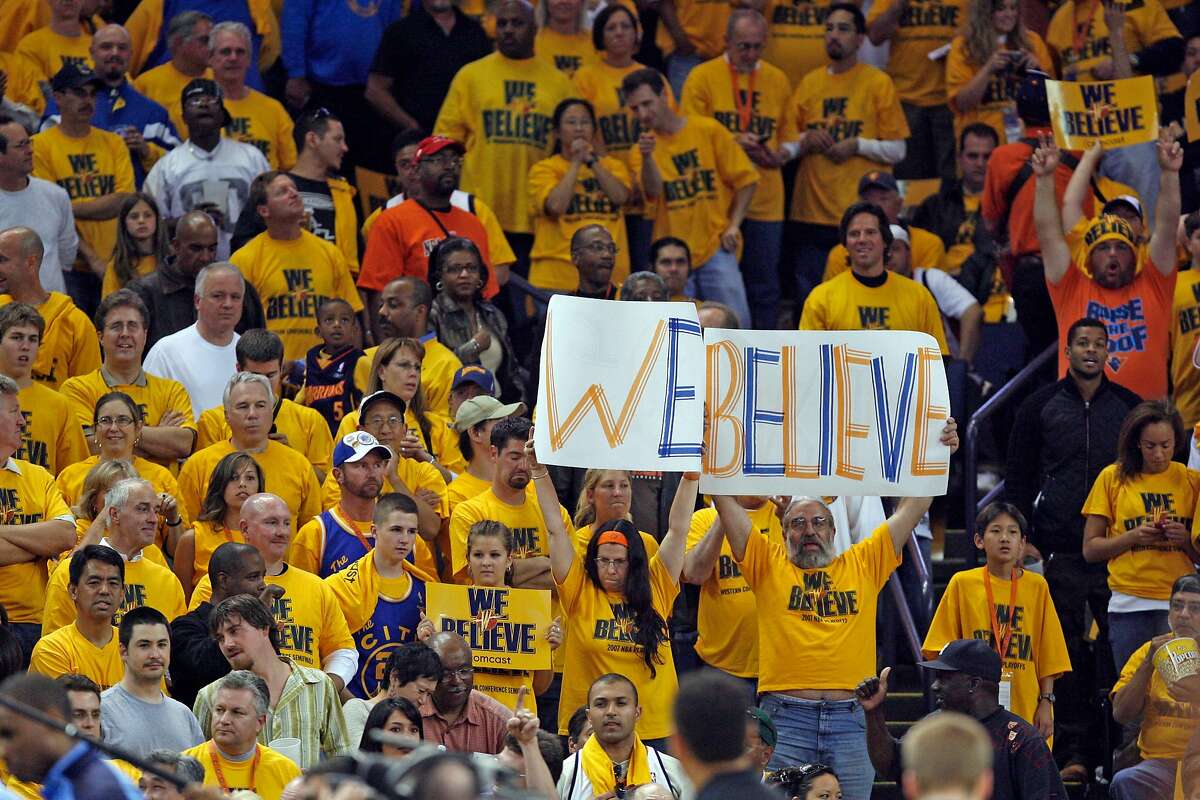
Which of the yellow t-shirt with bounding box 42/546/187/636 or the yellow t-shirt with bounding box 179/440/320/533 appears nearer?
the yellow t-shirt with bounding box 42/546/187/636

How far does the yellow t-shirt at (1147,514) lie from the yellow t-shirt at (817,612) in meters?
1.73

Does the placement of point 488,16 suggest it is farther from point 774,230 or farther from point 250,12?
point 774,230

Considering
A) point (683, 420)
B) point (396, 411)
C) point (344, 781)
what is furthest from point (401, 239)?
point (344, 781)

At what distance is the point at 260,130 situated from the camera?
537 inches

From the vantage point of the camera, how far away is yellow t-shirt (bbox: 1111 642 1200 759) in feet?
32.7

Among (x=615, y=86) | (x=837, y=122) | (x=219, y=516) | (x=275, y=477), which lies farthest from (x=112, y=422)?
(x=837, y=122)

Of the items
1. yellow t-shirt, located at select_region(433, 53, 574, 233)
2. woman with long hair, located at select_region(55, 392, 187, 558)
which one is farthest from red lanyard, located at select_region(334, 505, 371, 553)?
yellow t-shirt, located at select_region(433, 53, 574, 233)

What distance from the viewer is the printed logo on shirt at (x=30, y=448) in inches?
402

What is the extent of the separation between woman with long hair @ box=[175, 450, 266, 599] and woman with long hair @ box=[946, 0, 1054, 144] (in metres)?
7.18

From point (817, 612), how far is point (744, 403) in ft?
3.32

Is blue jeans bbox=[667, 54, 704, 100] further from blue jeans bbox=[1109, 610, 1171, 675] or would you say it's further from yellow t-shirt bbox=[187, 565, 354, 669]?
yellow t-shirt bbox=[187, 565, 354, 669]

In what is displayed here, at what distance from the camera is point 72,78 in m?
12.7

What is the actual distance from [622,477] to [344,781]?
511 centimetres

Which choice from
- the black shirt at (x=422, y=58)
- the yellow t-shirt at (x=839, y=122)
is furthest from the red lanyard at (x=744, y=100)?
the black shirt at (x=422, y=58)
